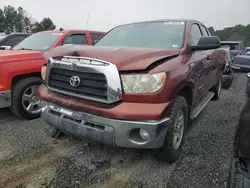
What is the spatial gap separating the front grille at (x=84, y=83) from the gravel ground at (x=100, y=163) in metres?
0.91

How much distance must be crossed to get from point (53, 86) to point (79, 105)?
60 cm

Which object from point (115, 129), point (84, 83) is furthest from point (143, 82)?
point (84, 83)

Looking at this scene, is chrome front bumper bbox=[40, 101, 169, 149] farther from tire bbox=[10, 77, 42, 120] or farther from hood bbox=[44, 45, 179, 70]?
tire bbox=[10, 77, 42, 120]

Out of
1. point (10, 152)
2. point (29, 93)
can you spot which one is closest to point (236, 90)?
point (29, 93)

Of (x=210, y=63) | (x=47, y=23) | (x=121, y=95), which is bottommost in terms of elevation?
(x=121, y=95)

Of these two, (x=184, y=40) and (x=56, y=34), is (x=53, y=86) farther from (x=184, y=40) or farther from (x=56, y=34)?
(x=56, y=34)

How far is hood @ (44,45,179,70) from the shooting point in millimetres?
2335

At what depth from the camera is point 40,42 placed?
5.10 meters

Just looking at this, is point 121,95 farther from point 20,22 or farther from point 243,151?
point 20,22

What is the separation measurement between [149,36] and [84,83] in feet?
4.92

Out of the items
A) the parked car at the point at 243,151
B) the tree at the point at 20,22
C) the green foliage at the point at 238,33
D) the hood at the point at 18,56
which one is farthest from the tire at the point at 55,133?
the tree at the point at 20,22

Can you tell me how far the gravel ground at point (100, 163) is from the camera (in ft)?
8.04

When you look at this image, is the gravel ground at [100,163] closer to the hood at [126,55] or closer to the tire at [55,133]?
the tire at [55,133]

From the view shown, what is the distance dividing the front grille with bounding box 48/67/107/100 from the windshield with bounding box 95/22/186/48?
1.16m
